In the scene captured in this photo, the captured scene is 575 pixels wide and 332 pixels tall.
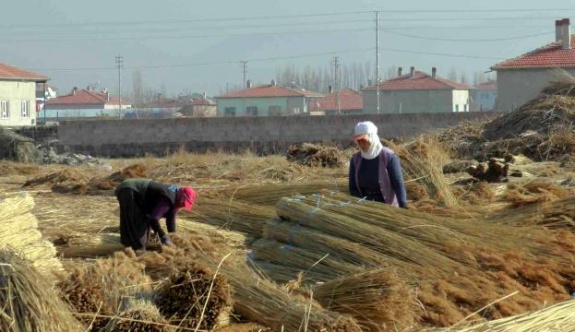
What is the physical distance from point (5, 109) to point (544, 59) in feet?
96.0

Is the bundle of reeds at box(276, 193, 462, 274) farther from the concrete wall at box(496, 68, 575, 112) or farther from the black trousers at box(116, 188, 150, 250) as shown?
the concrete wall at box(496, 68, 575, 112)

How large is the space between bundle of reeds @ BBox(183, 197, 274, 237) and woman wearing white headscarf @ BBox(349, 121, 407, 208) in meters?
1.44

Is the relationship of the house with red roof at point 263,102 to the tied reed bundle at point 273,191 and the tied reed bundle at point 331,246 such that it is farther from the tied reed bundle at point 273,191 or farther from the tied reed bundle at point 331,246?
the tied reed bundle at point 331,246

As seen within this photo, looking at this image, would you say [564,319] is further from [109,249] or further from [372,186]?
[109,249]

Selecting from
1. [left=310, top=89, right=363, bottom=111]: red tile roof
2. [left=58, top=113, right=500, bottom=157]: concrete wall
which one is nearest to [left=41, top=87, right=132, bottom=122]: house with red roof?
[left=310, top=89, right=363, bottom=111]: red tile roof

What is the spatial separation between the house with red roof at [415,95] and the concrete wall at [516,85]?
27939mm

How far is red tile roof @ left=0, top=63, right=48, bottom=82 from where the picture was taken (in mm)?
55750

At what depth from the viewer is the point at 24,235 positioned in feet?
22.1

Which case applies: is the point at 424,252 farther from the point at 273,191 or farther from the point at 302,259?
the point at 273,191

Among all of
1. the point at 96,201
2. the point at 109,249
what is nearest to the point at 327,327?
the point at 109,249

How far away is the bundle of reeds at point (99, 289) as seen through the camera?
5223 millimetres

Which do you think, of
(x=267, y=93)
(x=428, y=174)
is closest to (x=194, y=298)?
(x=428, y=174)

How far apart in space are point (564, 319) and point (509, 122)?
13.3 m

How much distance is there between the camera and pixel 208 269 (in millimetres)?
5520
